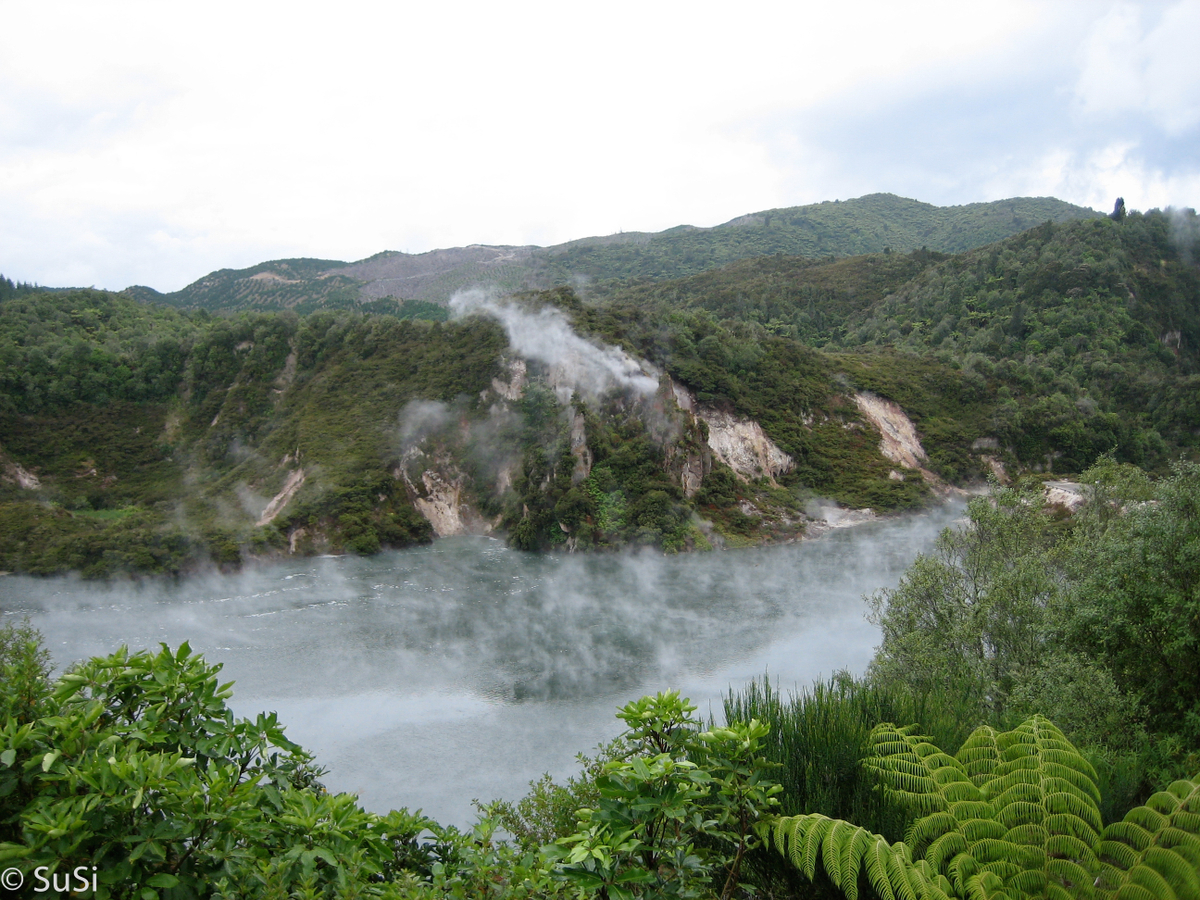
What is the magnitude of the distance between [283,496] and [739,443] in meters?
30.3

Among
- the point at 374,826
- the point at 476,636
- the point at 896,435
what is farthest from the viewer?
the point at 896,435

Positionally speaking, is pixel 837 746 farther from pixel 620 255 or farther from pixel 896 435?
pixel 620 255

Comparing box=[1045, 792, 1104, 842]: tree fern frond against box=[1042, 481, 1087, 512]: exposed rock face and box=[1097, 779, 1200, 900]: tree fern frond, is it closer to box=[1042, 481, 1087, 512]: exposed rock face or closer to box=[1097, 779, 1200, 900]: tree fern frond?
box=[1097, 779, 1200, 900]: tree fern frond

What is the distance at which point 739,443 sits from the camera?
162 feet

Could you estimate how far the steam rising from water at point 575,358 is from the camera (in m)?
47.3

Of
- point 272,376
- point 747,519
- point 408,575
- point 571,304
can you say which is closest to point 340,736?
point 408,575

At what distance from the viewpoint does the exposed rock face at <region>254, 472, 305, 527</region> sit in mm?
42812

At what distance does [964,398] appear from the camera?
193 ft

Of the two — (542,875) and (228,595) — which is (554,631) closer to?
(228,595)

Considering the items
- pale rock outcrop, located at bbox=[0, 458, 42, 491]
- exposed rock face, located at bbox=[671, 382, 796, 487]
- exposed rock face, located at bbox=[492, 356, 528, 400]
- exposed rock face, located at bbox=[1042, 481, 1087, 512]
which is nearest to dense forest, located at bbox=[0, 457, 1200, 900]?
exposed rock face, located at bbox=[1042, 481, 1087, 512]

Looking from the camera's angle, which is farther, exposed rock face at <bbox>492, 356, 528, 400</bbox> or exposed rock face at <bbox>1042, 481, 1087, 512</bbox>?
exposed rock face at <bbox>492, 356, 528, 400</bbox>

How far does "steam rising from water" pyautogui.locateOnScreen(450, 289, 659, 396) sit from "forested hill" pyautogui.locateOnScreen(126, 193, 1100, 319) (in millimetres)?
75954

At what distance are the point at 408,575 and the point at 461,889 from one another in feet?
112

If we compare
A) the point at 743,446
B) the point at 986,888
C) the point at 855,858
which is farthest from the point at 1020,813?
the point at 743,446
